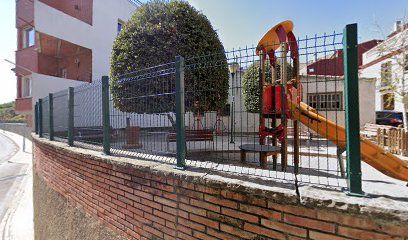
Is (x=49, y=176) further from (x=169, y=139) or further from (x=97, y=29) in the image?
(x=97, y=29)

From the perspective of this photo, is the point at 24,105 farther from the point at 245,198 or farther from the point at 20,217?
the point at 245,198

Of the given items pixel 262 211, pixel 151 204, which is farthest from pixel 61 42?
pixel 262 211

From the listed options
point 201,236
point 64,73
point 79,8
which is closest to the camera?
point 201,236

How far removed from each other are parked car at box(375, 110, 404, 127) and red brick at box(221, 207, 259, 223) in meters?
16.8

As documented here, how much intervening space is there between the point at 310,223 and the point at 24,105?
55.5 ft

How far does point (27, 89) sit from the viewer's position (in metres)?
15.5

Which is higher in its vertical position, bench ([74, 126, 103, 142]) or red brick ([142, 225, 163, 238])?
bench ([74, 126, 103, 142])

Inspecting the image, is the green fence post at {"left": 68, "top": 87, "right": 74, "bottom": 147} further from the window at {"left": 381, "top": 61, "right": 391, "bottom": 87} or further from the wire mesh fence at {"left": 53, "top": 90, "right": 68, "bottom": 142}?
the window at {"left": 381, "top": 61, "right": 391, "bottom": 87}

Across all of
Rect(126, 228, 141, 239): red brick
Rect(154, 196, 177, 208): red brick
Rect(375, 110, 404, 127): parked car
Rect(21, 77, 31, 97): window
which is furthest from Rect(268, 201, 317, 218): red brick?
Rect(21, 77, 31, 97): window

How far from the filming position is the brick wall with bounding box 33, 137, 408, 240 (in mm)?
1650

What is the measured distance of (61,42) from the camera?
1400 cm

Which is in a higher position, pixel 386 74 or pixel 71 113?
pixel 386 74

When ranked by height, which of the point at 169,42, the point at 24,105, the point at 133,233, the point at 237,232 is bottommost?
the point at 133,233

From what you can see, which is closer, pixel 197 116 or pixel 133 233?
pixel 133 233
